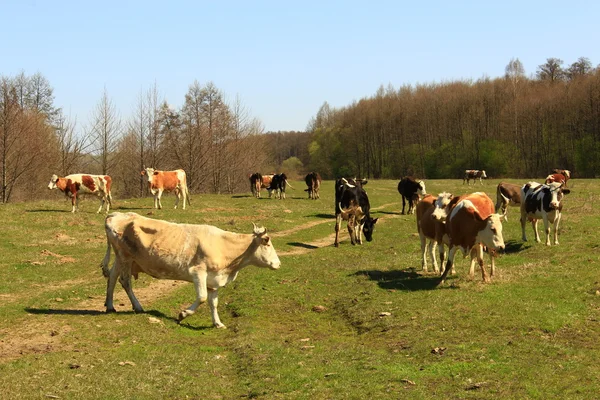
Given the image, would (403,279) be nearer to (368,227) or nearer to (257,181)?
(368,227)

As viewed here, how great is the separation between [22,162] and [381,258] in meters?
42.5

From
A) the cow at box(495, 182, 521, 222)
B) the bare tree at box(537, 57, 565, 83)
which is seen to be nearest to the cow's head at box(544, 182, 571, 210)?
the cow at box(495, 182, 521, 222)

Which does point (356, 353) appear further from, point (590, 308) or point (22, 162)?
point (22, 162)

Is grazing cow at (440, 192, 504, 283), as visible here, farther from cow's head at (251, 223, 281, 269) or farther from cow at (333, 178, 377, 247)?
cow at (333, 178, 377, 247)

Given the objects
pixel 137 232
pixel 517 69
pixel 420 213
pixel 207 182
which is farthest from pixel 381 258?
pixel 517 69

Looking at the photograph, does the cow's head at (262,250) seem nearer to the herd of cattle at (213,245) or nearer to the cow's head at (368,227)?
the herd of cattle at (213,245)

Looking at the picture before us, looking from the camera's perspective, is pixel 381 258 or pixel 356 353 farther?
pixel 381 258

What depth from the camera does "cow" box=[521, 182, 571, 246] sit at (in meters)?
22.0

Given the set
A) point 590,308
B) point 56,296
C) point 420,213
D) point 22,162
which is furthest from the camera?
point 22,162

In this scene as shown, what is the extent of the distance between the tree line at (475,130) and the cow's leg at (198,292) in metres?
82.0

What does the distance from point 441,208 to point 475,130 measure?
3495 inches

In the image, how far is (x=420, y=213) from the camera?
19.5m

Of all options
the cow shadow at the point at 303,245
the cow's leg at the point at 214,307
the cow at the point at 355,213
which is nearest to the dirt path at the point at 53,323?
the cow's leg at the point at 214,307

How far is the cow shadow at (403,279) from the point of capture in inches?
627
